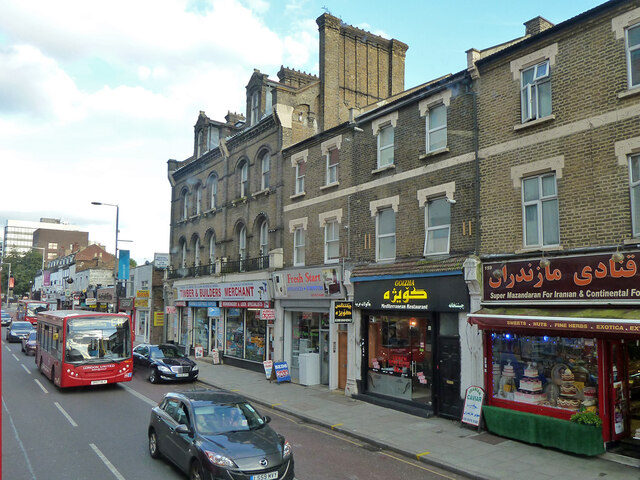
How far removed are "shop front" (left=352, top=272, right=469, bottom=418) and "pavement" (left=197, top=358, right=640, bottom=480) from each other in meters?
0.58

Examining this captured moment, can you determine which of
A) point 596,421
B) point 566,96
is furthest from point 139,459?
point 566,96

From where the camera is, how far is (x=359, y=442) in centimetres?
1211

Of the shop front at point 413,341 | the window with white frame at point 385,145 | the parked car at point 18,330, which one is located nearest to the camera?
the shop front at point 413,341

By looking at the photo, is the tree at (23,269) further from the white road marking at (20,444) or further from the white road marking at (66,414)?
the white road marking at (20,444)

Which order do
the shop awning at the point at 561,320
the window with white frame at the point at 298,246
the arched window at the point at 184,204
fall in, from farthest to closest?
the arched window at the point at 184,204, the window with white frame at the point at 298,246, the shop awning at the point at 561,320

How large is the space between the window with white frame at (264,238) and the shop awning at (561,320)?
13.4m

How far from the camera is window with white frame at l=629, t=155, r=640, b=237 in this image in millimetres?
10438

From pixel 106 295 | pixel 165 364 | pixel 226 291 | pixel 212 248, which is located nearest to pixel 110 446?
pixel 165 364

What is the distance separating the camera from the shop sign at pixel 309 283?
716 inches

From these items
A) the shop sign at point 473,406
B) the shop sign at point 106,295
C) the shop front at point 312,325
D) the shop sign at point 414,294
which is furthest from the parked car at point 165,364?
the shop sign at point 106,295

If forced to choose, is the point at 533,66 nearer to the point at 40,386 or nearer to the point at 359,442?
the point at 359,442

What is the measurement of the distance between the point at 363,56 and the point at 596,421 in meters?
20.5

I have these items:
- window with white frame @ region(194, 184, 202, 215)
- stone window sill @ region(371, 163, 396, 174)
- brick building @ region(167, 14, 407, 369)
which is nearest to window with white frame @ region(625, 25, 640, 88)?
stone window sill @ region(371, 163, 396, 174)

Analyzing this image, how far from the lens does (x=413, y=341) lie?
1546 centimetres
